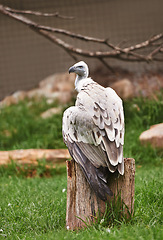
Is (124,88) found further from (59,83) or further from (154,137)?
(154,137)

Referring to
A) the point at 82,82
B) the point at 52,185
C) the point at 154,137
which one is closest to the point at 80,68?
the point at 82,82

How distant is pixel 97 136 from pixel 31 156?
121 inches

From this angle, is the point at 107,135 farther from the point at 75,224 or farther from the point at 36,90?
the point at 36,90

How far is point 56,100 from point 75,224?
211 inches

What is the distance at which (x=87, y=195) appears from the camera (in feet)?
8.74

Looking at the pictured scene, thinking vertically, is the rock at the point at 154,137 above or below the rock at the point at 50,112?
below

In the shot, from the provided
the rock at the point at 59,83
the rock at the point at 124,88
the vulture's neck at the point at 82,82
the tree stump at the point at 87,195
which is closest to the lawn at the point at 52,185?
the tree stump at the point at 87,195

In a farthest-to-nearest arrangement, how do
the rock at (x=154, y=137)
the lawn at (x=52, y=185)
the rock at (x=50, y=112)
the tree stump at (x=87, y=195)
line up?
the rock at (x=50, y=112), the rock at (x=154, y=137), the tree stump at (x=87, y=195), the lawn at (x=52, y=185)

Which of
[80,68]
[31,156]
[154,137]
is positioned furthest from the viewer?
[31,156]

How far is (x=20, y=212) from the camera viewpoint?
10.3 feet

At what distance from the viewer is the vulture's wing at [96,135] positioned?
252cm

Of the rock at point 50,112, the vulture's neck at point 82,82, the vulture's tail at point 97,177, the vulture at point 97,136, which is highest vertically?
the vulture's neck at point 82,82

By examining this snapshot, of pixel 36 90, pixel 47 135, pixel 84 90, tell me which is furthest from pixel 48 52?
pixel 84 90

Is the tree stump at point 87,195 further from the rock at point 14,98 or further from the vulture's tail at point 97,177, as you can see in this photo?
the rock at point 14,98
